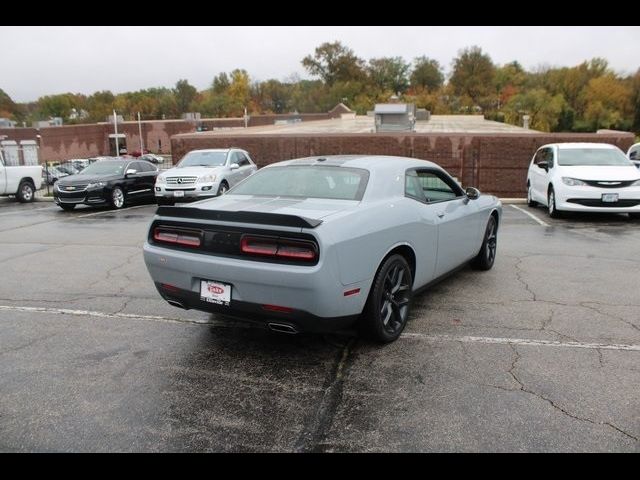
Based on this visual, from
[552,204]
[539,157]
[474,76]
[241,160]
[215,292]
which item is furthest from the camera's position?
→ [474,76]

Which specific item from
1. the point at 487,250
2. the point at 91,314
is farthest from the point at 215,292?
the point at 487,250

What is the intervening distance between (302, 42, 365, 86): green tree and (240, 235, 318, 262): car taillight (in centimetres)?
10387

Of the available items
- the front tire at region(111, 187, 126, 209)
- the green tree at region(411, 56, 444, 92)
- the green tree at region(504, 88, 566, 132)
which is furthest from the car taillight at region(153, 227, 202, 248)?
the green tree at region(411, 56, 444, 92)

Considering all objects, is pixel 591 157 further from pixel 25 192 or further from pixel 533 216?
pixel 25 192

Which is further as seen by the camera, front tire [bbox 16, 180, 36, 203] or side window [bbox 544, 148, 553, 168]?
front tire [bbox 16, 180, 36, 203]

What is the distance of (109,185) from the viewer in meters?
14.7

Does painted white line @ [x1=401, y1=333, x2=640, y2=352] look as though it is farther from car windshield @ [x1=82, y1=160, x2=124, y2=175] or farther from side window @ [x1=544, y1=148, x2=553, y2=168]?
car windshield @ [x1=82, y1=160, x2=124, y2=175]

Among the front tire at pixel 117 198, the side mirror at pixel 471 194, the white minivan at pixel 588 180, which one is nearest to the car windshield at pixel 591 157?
the white minivan at pixel 588 180

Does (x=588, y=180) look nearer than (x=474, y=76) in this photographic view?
Yes

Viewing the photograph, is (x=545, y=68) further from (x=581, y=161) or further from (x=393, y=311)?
(x=393, y=311)

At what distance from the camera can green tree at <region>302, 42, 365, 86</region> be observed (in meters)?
104

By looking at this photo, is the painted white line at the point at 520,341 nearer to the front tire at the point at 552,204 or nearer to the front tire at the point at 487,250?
the front tire at the point at 487,250

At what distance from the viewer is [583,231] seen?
1014 centimetres

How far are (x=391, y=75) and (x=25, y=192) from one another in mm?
92653
